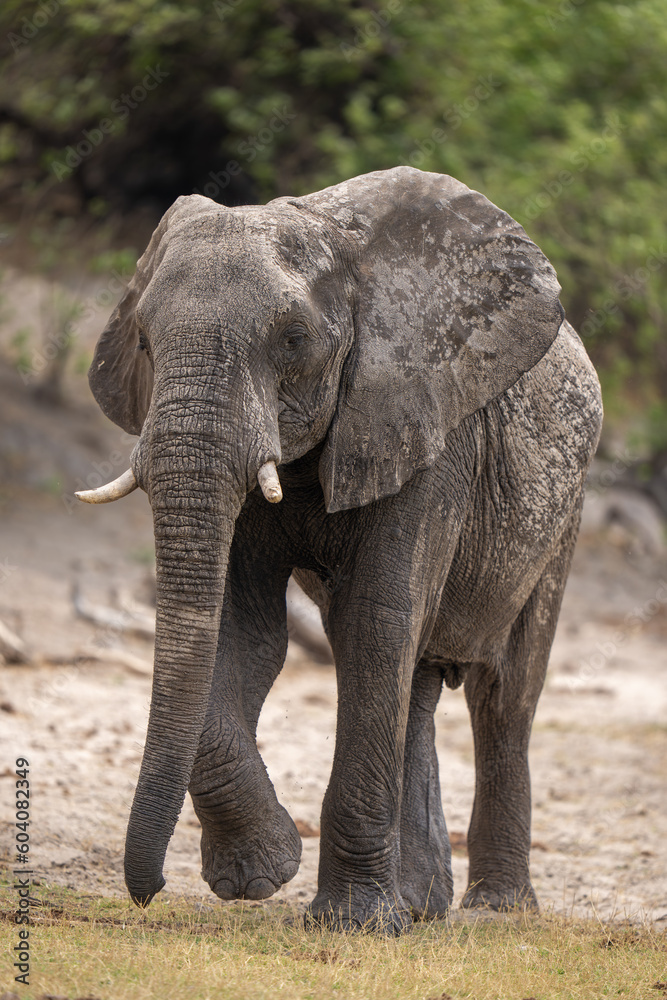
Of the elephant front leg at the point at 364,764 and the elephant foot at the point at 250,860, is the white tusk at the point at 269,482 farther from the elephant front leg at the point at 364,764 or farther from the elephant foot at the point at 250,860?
the elephant foot at the point at 250,860

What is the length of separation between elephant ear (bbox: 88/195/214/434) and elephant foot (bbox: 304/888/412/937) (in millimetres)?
2144

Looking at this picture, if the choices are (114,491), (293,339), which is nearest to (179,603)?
(114,491)

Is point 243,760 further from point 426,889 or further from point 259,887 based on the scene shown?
point 426,889

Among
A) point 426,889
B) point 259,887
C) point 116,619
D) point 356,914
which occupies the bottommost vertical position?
point 116,619

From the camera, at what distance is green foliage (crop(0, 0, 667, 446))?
15.2 m

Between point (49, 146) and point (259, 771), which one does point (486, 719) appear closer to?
point (259, 771)

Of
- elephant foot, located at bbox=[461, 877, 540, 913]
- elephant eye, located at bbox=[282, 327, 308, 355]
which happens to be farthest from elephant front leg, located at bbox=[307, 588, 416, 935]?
elephant foot, located at bbox=[461, 877, 540, 913]

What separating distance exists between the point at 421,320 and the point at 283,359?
0.74 m

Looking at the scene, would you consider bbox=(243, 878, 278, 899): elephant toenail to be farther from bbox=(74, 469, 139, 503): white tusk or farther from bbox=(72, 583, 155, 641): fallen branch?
bbox=(72, 583, 155, 641): fallen branch

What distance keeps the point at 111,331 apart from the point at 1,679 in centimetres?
491

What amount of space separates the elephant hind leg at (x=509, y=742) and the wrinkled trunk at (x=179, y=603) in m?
2.59

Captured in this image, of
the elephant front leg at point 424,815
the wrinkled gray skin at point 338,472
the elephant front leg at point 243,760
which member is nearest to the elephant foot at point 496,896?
the elephant front leg at point 424,815

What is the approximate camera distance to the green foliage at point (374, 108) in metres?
15.2

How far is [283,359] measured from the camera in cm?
471
